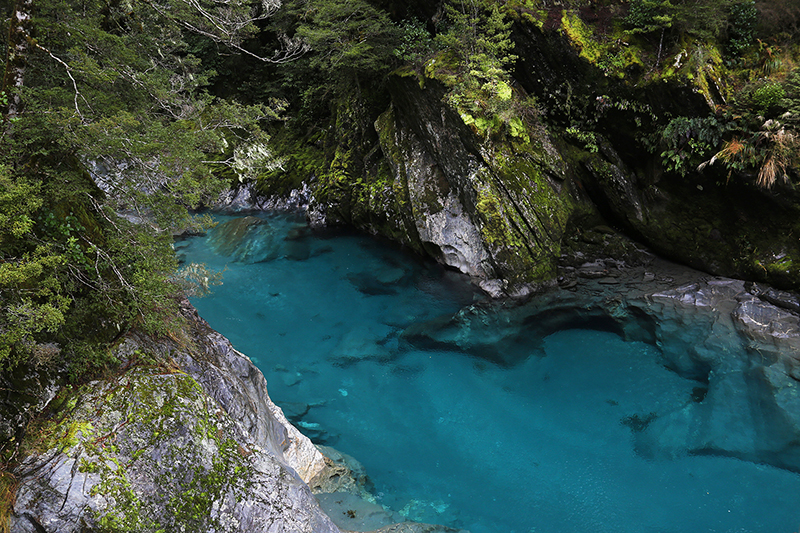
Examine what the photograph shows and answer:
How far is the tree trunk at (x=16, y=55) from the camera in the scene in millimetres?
4477

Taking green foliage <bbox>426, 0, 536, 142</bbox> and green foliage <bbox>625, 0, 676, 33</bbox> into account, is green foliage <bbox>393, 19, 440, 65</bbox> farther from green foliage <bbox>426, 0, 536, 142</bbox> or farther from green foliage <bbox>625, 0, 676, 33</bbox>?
green foliage <bbox>625, 0, 676, 33</bbox>

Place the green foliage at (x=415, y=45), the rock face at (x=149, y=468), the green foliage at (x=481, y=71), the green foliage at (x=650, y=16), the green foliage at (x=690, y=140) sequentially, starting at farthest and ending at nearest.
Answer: the green foliage at (x=415, y=45) < the green foliage at (x=481, y=71) < the green foliage at (x=650, y=16) < the green foliage at (x=690, y=140) < the rock face at (x=149, y=468)

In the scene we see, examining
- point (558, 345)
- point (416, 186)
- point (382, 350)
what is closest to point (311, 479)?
point (382, 350)

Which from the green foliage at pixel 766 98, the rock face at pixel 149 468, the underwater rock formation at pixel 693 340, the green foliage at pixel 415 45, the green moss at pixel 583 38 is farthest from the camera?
the green foliage at pixel 415 45

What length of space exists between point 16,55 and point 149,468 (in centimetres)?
461

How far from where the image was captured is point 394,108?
46.7 ft

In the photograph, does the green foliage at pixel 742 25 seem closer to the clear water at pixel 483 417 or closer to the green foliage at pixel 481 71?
the green foliage at pixel 481 71

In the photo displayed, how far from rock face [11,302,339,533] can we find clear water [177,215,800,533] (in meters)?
2.81

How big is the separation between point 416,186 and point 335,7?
18.4ft

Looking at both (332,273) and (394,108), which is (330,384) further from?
(394,108)

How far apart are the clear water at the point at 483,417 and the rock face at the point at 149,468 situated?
9.21 ft

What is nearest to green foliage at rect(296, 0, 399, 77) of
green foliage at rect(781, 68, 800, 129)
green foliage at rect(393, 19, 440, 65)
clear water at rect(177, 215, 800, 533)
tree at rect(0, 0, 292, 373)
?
green foliage at rect(393, 19, 440, 65)

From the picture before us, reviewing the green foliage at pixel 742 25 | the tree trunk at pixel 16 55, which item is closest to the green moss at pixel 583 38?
the green foliage at pixel 742 25

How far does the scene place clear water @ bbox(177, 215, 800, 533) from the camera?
6.57m
